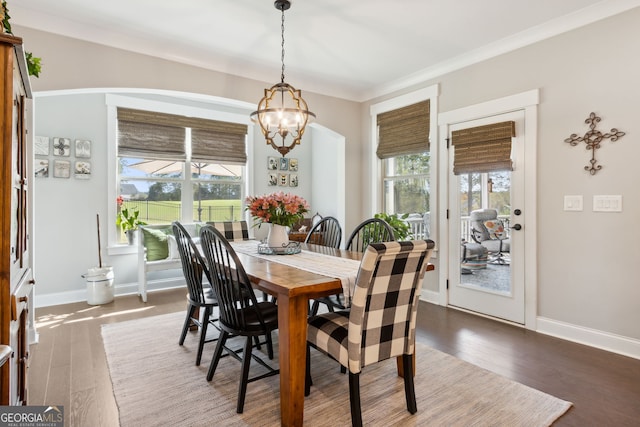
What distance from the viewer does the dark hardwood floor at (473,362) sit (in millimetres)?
2008

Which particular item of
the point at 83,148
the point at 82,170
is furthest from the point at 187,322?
the point at 83,148

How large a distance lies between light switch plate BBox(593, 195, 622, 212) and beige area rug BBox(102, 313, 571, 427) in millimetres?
1586

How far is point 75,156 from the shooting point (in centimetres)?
427

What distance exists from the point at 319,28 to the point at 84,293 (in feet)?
13.2

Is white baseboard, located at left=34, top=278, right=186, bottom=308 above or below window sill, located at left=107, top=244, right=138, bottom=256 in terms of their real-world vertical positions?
below

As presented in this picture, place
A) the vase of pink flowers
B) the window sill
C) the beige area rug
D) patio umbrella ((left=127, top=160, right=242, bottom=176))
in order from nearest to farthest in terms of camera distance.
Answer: the beige area rug, the vase of pink flowers, the window sill, patio umbrella ((left=127, top=160, right=242, bottom=176))

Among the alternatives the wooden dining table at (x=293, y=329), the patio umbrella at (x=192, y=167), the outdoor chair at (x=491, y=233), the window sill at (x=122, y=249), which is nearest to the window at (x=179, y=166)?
the patio umbrella at (x=192, y=167)

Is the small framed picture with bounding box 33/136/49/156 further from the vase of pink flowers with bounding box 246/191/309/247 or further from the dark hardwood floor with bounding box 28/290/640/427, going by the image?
the vase of pink flowers with bounding box 246/191/309/247

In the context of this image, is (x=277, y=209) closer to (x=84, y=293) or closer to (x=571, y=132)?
(x=571, y=132)

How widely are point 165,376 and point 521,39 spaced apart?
13.3 feet

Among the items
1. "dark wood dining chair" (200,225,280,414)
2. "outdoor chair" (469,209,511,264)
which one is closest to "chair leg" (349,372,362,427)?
"dark wood dining chair" (200,225,280,414)

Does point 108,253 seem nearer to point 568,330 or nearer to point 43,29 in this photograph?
point 43,29

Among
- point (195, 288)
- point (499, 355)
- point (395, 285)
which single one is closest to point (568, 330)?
point (499, 355)

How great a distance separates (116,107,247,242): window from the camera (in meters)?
4.70
